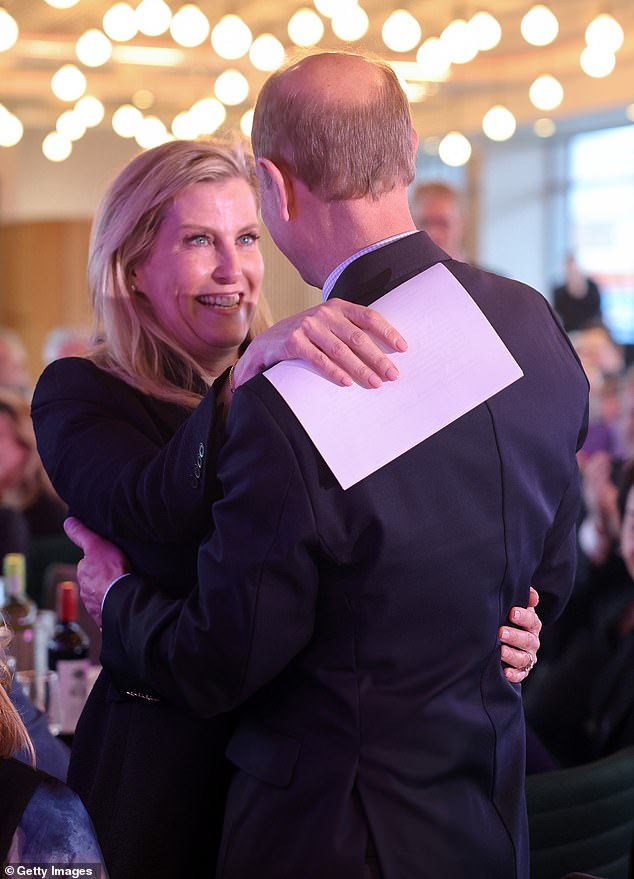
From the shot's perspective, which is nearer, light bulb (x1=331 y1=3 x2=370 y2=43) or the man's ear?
the man's ear

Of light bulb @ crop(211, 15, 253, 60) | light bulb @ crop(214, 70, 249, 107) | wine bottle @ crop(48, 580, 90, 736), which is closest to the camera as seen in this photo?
wine bottle @ crop(48, 580, 90, 736)

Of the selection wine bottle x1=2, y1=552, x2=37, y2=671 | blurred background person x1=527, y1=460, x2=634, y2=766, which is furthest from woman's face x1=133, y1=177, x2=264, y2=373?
blurred background person x1=527, y1=460, x2=634, y2=766

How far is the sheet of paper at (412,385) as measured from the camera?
122 cm

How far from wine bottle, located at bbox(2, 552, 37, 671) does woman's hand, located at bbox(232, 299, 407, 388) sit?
160 cm

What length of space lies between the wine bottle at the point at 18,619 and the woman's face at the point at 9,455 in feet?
5.51

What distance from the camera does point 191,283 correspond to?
180cm

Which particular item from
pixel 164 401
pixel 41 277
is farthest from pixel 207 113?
pixel 164 401

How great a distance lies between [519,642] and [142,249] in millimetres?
839

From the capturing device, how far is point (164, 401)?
1.69 meters

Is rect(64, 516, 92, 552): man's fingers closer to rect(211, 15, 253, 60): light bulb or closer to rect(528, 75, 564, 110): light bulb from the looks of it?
rect(211, 15, 253, 60): light bulb

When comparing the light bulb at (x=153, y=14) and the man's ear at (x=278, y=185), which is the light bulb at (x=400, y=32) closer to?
the light bulb at (x=153, y=14)

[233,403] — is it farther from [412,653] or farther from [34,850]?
[34,850]

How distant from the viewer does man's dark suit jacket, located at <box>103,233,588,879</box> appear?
48.4 inches

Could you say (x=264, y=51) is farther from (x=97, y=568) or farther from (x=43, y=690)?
(x=97, y=568)
